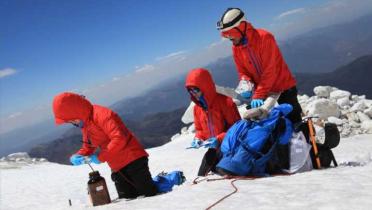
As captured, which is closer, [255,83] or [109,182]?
[255,83]

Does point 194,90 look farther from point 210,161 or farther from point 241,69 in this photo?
point 210,161

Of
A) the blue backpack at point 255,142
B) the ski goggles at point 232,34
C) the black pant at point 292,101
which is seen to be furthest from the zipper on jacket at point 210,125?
the ski goggles at point 232,34

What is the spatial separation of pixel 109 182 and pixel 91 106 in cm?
906

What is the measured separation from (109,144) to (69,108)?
95cm

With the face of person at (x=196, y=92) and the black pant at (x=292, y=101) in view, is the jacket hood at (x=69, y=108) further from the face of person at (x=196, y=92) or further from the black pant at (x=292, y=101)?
the black pant at (x=292, y=101)

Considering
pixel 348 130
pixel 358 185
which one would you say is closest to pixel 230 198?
pixel 358 185

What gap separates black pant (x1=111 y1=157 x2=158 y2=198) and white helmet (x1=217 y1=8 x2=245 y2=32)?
2944 millimetres

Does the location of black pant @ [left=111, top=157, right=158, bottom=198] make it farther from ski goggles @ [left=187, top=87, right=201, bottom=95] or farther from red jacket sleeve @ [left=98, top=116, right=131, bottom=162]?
ski goggles @ [left=187, top=87, right=201, bottom=95]

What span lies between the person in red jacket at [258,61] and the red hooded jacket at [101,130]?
229 centimetres

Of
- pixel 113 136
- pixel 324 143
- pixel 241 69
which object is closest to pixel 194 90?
pixel 241 69

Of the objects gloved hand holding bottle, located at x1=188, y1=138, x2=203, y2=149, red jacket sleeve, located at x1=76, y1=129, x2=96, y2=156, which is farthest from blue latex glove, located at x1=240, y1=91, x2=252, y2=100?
red jacket sleeve, located at x1=76, y1=129, x2=96, y2=156

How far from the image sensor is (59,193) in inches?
596

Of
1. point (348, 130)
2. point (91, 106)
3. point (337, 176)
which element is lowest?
point (348, 130)

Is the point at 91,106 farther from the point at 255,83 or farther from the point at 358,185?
the point at 358,185
